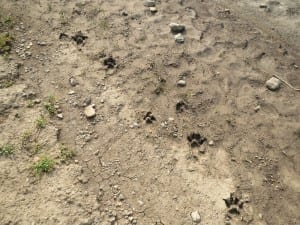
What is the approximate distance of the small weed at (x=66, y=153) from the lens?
506 centimetres

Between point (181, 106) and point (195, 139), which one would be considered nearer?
point (195, 139)

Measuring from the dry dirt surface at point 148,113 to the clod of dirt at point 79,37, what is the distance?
0.03 m

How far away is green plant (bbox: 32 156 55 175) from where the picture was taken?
16.0 ft

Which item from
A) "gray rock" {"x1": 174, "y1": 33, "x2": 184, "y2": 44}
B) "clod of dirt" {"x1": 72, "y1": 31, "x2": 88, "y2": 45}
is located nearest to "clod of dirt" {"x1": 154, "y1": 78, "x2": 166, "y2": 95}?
"gray rock" {"x1": 174, "y1": 33, "x2": 184, "y2": 44}

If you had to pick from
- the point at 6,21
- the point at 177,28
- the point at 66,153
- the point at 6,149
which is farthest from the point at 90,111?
the point at 6,21

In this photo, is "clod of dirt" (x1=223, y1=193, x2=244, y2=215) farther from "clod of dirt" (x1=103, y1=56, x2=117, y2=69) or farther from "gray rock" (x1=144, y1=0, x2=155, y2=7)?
"gray rock" (x1=144, y1=0, x2=155, y2=7)

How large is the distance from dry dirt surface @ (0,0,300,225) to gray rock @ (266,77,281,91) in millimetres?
94

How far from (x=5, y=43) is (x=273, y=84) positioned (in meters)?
4.72

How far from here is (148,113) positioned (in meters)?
5.65

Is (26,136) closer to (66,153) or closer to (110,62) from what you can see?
(66,153)

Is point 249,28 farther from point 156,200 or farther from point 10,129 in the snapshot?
point 10,129

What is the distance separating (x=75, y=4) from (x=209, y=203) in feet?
16.1

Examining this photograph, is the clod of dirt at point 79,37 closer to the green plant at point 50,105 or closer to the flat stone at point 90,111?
the green plant at point 50,105

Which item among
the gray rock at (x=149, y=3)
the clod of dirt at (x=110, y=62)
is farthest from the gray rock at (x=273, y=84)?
the gray rock at (x=149, y=3)
